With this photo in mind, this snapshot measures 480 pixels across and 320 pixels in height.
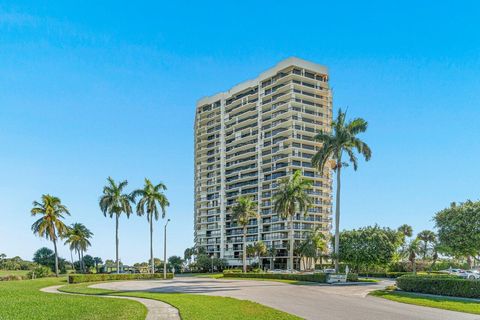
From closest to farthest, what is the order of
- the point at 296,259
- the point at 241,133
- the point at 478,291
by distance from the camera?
the point at 478,291
the point at 296,259
the point at 241,133

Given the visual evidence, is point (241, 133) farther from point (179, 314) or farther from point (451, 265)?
point (179, 314)

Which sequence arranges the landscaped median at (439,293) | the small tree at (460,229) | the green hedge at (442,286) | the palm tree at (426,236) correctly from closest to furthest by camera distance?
the landscaped median at (439,293), the green hedge at (442,286), the small tree at (460,229), the palm tree at (426,236)

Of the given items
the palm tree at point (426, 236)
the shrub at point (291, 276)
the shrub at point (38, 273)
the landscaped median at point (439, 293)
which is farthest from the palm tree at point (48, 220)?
the palm tree at point (426, 236)

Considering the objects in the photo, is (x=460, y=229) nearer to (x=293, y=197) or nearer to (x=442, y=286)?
(x=442, y=286)

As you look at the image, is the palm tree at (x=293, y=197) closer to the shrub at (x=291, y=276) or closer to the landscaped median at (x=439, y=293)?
the shrub at (x=291, y=276)

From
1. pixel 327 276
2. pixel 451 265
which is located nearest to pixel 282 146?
pixel 451 265

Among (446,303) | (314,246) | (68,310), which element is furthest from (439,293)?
(314,246)

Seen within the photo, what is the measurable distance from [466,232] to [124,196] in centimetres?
5255

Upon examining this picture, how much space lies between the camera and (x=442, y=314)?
20.3 metres

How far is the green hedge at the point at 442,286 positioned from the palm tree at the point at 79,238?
249 ft

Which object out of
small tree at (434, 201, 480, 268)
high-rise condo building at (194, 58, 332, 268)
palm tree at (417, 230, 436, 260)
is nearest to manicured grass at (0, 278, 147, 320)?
Answer: small tree at (434, 201, 480, 268)

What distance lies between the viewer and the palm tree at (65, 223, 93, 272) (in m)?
90.0

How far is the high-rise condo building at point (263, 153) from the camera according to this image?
10744 cm

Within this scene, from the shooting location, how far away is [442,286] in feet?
95.6
